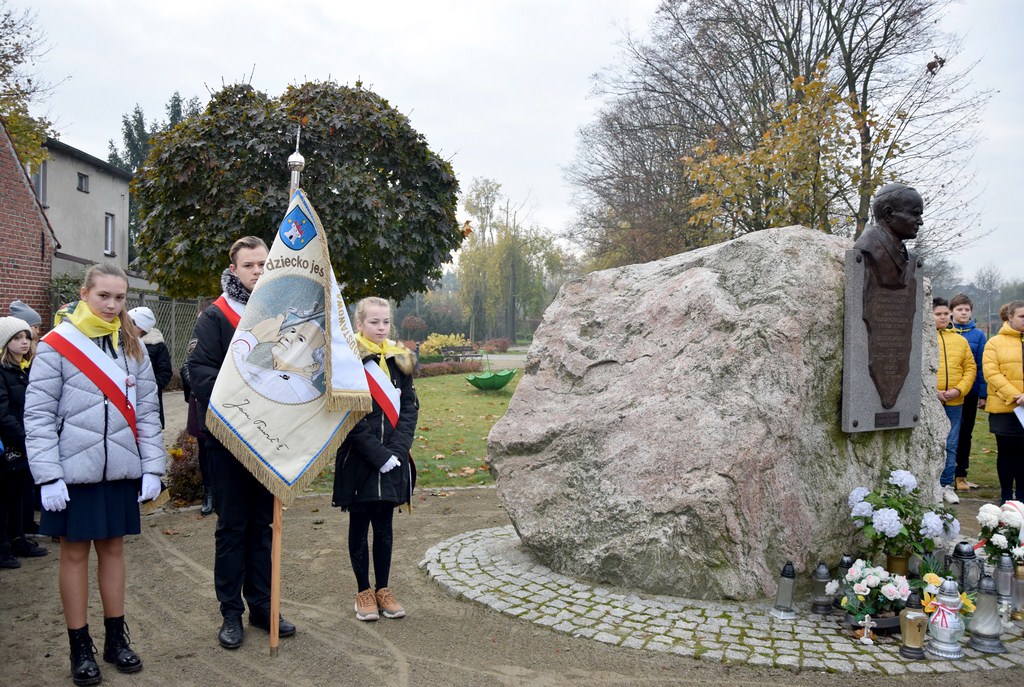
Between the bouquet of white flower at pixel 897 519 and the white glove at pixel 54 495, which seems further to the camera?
the bouquet of white flower at pixel 897 519

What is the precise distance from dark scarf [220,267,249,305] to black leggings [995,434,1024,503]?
652cm

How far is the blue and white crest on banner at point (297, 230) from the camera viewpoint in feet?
13.1

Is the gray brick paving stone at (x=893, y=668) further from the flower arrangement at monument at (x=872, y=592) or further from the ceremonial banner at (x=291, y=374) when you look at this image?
the ceremonial banner at (x=291, y=374)

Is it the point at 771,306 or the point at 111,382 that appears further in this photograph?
the point at 771,306

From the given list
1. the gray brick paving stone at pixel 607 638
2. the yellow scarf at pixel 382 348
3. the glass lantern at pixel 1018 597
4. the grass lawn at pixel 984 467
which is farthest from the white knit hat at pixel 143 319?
the grass lawn at pixel 984 467

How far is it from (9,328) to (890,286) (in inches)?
250

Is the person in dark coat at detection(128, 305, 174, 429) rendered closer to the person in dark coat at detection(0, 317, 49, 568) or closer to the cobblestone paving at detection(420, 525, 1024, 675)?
the person in dark coat at detection(0, 317, 49, 568)

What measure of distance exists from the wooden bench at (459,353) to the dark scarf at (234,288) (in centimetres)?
2558

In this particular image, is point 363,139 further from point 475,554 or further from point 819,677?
point 819,677

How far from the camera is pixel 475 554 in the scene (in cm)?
557

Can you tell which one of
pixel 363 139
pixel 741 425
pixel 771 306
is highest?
pixel 363 139

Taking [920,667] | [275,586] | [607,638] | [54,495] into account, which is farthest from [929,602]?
[54,495]

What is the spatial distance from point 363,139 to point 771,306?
5528mm

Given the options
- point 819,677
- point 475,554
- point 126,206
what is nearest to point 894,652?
point 819,677
